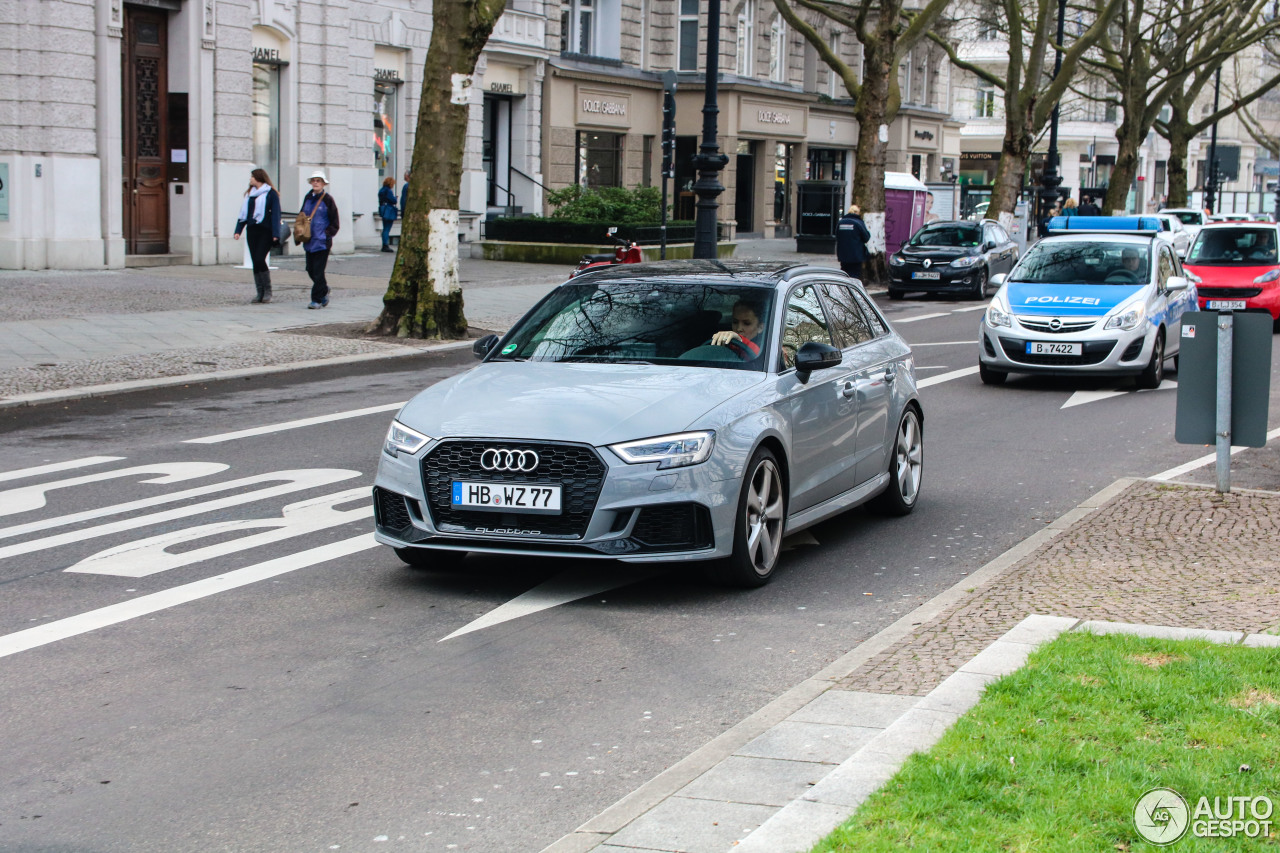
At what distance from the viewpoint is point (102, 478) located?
33.3ft

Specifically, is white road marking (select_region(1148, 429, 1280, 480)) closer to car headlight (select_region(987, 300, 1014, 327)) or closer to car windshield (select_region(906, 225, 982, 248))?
car headlight (select_region(987, 300, 1014, 327))

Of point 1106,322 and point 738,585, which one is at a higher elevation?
point 1106,322

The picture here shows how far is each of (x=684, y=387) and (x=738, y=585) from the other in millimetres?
979

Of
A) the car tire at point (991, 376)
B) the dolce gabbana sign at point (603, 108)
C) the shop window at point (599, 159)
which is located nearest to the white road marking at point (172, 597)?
the car tire at point (991, 376)

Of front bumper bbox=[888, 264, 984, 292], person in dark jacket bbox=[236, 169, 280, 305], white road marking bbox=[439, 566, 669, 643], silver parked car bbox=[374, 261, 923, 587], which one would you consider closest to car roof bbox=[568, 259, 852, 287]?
silver parked car bbox=[374, 261, 923, 587]

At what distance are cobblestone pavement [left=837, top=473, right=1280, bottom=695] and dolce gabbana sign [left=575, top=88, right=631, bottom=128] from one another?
1448 inches

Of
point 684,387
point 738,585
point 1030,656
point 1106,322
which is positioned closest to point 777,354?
point 684,387

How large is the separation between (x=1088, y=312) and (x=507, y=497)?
409 inches

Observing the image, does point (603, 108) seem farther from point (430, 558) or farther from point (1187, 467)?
point (430, 558)

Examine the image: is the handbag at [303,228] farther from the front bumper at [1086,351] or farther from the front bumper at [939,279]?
the front bumper at [939,279]

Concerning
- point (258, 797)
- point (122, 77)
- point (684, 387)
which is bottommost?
point (258, 797)

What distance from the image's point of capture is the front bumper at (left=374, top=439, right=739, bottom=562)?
274 inches

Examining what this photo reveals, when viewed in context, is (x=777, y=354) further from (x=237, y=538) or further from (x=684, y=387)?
(x=237, y=538)

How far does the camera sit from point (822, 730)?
16.8ft
